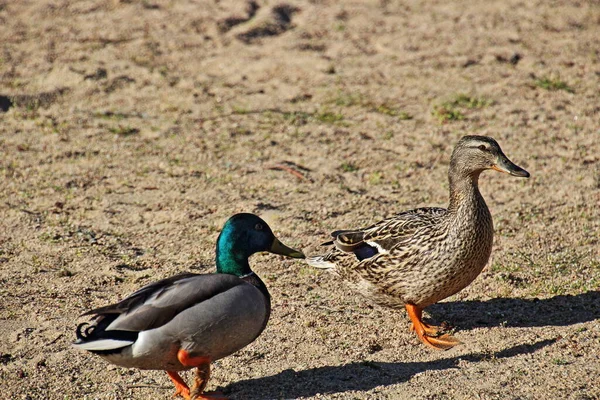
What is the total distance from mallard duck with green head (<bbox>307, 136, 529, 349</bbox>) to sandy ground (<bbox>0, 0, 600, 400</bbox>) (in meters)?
0.24

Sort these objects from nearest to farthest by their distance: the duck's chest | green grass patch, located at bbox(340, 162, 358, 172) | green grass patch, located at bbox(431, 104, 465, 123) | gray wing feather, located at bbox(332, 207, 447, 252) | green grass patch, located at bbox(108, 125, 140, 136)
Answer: the duck's chest, gray wing feather, located at bbox(332, 207, 447, 252), green grass patch, located at bbox(340, 162, 358, 172), green grass patch, located at bbox(108, 125, 140, 136), green grass patch, located at bbox(431, 104, 465, 123)

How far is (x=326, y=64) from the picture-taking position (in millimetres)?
9898

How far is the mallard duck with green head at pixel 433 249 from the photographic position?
17.9 ft

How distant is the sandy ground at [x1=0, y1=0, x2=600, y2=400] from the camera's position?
522cm

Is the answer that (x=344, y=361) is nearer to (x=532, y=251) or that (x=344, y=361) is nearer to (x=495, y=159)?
(x=495, y=159)

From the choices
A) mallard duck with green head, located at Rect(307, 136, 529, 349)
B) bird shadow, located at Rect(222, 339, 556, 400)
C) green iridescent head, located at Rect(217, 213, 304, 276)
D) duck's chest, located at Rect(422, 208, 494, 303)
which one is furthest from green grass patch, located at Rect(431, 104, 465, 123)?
green iridescent head, located at Rect(217, 213, 304, 276)

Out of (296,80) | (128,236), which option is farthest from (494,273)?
(296,80)

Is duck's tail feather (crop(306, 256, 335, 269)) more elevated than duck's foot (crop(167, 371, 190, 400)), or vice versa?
duck's tail feather (crop(306, 256, 335, 269))

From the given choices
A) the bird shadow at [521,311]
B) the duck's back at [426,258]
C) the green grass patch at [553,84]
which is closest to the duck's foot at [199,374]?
the duck's back at [426,258]

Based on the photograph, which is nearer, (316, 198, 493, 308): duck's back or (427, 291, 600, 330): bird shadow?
(316, 198, 493, 308): duck's back

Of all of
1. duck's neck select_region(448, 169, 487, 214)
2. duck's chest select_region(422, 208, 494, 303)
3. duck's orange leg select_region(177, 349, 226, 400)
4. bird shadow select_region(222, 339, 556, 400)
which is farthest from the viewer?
duck's neck select_region(448, 169, 487, 214)

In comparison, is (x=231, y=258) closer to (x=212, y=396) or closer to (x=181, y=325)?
(x=181, y=325)

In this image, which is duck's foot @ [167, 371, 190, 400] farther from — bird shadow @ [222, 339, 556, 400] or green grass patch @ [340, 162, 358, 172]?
green grass patch @ [340, 162, 358, 172]

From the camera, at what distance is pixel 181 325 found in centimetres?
455
